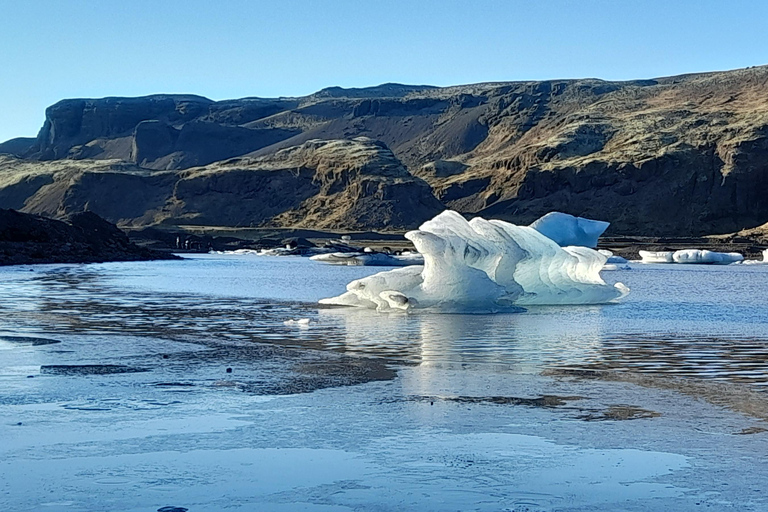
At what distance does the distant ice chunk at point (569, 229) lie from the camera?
107ft

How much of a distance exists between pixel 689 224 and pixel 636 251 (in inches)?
1348

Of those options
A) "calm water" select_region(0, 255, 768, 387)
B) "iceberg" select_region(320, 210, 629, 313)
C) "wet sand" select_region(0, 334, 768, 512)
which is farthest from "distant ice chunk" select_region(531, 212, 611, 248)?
"wet sand" select_region(0, 334, 768, 512)

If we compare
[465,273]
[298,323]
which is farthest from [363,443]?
[465,273]

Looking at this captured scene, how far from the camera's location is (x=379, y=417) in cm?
707

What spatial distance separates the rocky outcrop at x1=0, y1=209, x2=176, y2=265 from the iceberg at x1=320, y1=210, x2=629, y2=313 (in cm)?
2606

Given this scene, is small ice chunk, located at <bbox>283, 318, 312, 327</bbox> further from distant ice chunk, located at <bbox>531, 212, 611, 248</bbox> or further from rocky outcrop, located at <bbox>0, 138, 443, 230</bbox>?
rocky outcrop, located at <bbox>0, 138, 443, 230</bbox>

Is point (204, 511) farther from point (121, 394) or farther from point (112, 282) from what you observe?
point (112, 282)

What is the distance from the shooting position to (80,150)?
7313 inches

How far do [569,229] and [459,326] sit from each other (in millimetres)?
19317

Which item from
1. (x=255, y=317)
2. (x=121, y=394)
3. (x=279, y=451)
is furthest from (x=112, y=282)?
(x=279, y=451)

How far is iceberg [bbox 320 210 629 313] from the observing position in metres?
16.9

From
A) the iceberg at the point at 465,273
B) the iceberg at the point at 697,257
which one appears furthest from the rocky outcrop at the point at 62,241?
the iceberg at the point at 697,257

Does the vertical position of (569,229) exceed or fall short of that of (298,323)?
it exceeds it

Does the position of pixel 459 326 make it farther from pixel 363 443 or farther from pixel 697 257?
Answer: pixel 697 257
